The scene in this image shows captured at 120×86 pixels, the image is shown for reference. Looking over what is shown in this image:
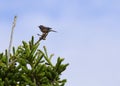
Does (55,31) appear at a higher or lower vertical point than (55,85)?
higher

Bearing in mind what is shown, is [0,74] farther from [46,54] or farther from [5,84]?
[46,54]

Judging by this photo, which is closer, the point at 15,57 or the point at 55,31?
the point at 55,31

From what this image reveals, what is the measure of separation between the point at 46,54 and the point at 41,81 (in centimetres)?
106

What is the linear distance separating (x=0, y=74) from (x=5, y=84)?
1.36 feet

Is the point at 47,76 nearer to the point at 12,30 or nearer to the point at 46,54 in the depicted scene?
the point at 46,54

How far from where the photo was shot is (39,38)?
1562 centimetres

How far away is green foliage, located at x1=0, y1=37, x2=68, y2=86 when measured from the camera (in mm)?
15672

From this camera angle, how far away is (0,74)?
52.0 ft

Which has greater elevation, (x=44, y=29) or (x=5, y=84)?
(x=44, y=29)

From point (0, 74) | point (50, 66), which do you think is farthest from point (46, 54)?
point (0, 74)

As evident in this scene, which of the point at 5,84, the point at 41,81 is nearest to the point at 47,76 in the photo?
the point at 41,81

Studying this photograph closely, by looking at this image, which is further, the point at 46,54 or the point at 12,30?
the point at 46,54

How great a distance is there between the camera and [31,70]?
1574 cm

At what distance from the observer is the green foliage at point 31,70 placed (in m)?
15.7
